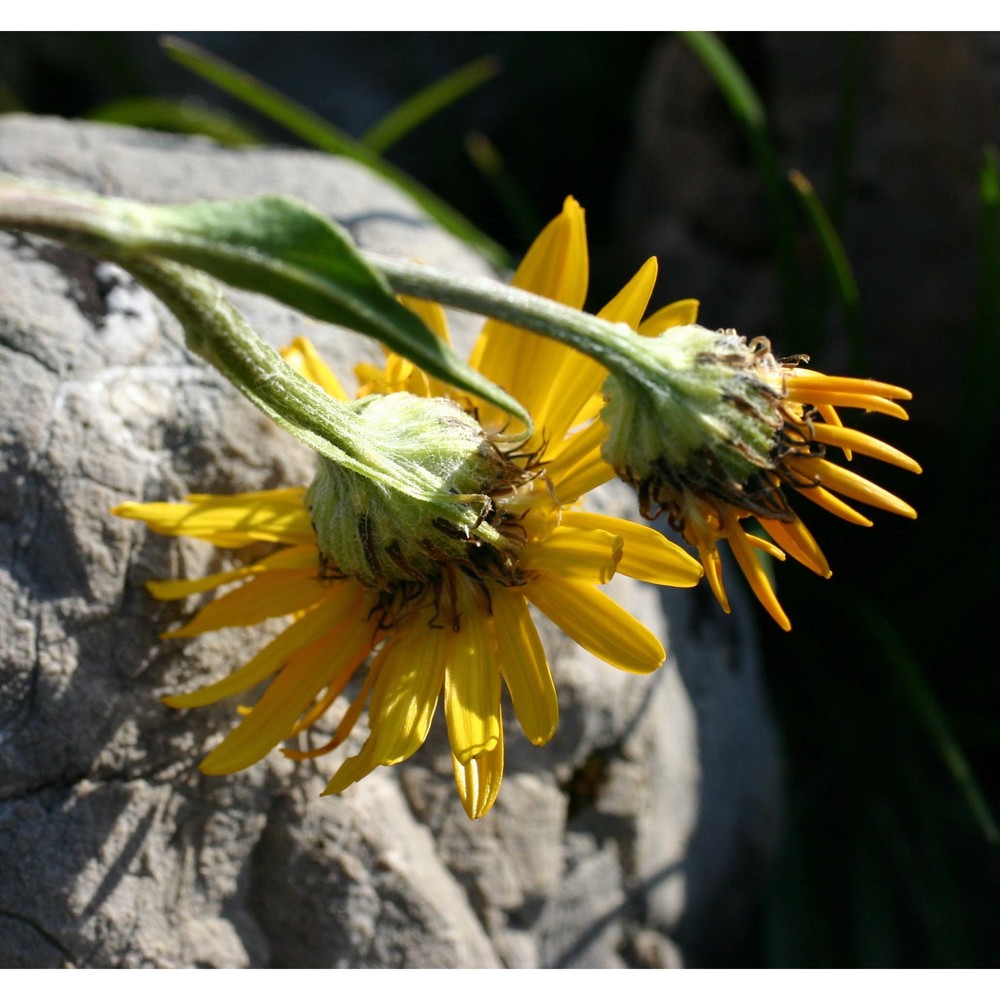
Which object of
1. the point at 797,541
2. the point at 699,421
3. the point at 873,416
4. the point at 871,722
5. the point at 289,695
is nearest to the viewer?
the point at 699,421

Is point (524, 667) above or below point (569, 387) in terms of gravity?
below

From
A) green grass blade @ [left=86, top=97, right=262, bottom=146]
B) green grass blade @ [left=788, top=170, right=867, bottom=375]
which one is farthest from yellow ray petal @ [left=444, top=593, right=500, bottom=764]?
green grass blade @ [left=86, top=97, right=262, bottom=146]

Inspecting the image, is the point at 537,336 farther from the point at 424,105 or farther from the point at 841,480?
the point at 424,105

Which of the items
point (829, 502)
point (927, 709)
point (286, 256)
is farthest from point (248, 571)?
point (927, 709)

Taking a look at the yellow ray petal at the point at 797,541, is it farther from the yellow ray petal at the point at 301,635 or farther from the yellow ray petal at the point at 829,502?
the yellow ray petal at the point at 301,635

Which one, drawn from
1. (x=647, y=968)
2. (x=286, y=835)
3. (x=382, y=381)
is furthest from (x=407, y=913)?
(x=382, y=381)

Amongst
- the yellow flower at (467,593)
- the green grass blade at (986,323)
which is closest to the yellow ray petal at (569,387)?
the yellow flower at (467,593)

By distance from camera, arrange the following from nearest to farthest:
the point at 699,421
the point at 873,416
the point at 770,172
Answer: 1. the point at 699,421
2. the point at 770,172
3. the point at 873,416
